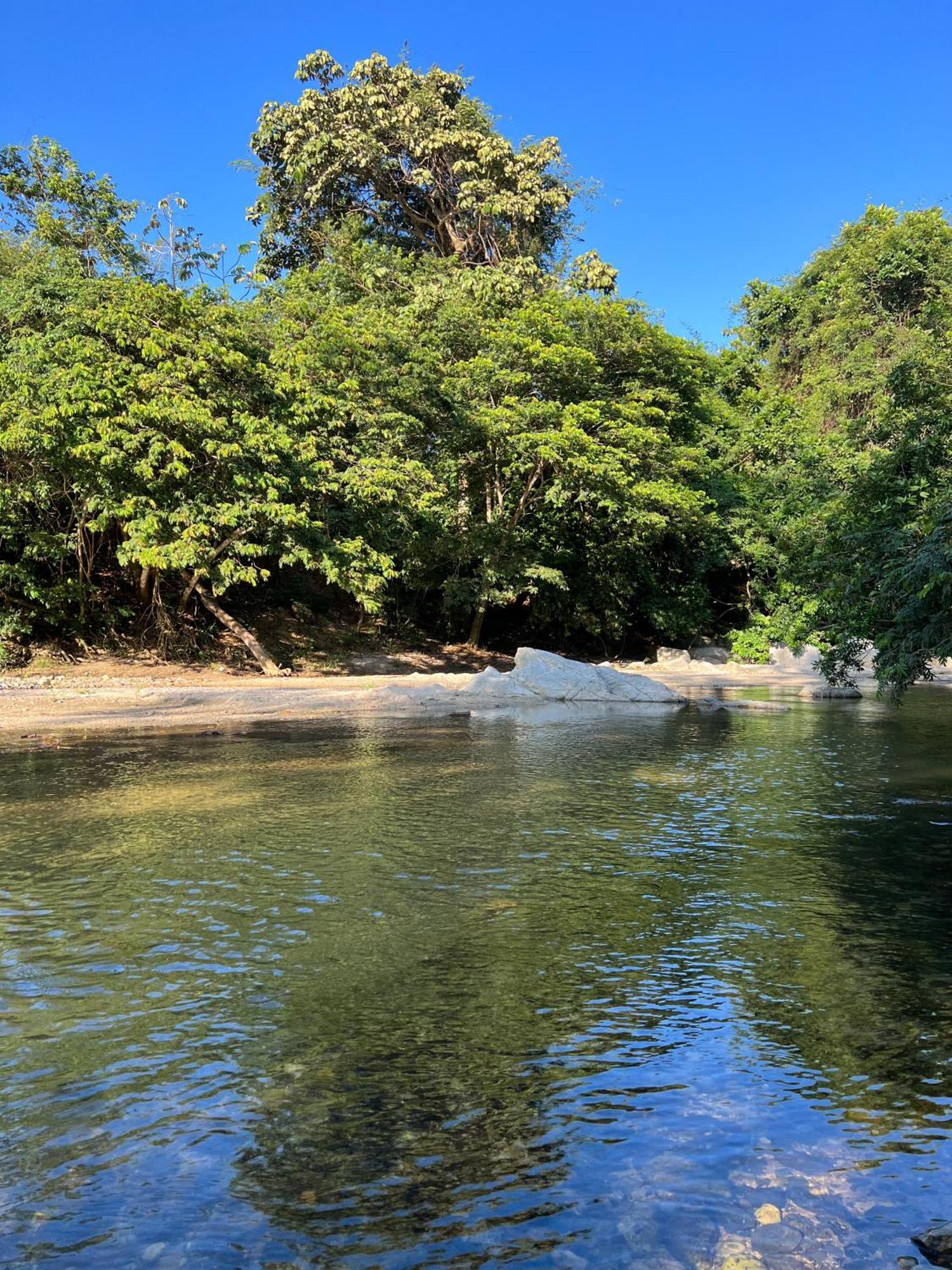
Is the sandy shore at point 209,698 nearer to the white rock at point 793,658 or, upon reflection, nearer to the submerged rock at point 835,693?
the submerged rock at point 835,693

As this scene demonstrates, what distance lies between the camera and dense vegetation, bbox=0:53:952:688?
68.6ft

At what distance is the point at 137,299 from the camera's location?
2317 cm

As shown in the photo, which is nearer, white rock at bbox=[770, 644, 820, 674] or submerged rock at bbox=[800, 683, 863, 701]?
submerged rock at bbox=[800, 683, 863, 701]

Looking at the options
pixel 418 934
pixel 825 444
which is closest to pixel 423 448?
pixel 825 444

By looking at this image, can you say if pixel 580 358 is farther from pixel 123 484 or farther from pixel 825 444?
pixel 123 484

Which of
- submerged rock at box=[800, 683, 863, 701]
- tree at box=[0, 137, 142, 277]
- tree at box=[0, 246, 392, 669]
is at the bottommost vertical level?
submerged rock at box=[800, 683, 863, 701]

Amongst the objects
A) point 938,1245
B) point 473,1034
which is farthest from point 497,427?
point 938,1245

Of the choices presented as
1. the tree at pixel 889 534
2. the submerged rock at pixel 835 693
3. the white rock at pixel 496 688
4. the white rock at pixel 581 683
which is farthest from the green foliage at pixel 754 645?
the white rock at pixel 496 688

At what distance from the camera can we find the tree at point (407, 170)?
37469 millimetres

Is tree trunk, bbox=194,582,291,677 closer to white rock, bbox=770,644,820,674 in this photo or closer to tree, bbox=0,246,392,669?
tree, bbox=0,246,392,669

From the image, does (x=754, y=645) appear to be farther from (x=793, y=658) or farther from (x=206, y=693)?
(x=206, y=693)

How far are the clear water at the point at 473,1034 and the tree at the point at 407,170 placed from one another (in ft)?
104

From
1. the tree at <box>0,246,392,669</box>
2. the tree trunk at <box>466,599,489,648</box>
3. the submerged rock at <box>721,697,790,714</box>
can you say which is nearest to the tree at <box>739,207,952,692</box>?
the submerged rock at <box>721,697,790,714</box>

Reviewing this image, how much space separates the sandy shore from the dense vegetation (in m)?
2.32
